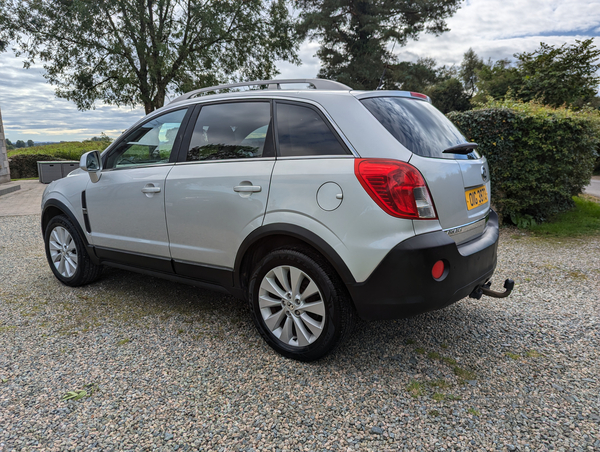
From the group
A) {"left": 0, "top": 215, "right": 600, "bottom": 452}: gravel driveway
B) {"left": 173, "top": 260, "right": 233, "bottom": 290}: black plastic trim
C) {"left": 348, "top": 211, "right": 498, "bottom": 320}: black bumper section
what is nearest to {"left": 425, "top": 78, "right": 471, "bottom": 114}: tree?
{"left": 0, "top": 215, "right": 600, "bottom": 452}: gravel driveway

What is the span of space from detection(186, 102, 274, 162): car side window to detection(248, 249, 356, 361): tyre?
780 millimetres

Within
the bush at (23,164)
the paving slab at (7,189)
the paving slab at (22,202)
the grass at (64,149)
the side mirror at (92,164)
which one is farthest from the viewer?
the grass at (64,149)

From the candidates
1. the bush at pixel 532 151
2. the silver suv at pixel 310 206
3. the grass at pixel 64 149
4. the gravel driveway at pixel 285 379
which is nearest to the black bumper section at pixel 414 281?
the silver suv at pixel 310 206

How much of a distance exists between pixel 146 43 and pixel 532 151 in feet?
49.2

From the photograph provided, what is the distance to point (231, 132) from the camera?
302 centimetres

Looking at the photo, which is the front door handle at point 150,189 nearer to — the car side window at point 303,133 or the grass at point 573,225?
the car side window at point 303,133

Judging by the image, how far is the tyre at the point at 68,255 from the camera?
162 inches

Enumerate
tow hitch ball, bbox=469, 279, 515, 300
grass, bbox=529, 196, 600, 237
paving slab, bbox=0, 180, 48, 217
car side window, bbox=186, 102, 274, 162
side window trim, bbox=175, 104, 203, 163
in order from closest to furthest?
tow hitch ball, bbox=469, 279, 515, 300, car side window, bbox=186, 102, 274, 162, side window trim, bbox=175, 104, 203, 163, grass, bbox=529, 196, 600, 237, paving slab, bbox=0, 180, 48, 217

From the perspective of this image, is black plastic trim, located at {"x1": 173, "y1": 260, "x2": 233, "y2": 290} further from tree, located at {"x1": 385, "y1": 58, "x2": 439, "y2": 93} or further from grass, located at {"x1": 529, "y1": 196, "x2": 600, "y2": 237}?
tree, located at {"x1": 385, "y1": 58, "x2": 439, "y2": 93}

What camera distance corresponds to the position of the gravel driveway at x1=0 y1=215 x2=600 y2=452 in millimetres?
2059

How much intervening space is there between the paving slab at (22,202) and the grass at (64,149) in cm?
837

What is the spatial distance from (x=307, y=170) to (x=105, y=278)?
10.4 feet

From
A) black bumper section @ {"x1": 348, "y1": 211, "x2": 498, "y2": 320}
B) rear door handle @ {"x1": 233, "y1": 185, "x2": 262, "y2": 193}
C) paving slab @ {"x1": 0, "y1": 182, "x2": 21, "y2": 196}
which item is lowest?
paving slab @ {"x1": 0, "y1": 182, "x2": 21, "y2": 196}

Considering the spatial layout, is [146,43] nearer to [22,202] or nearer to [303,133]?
[22,202]
